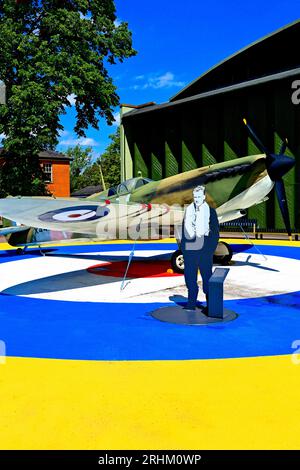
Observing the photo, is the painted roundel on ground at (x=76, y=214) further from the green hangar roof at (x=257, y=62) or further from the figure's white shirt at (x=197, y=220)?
the green hangar roof at (x=257, y=62)

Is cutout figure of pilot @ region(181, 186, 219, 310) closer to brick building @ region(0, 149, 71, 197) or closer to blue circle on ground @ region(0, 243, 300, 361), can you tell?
blue circle on ground @ region(0, 243, 300, 361)

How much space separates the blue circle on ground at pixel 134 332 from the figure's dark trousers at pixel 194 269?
80 centimetres

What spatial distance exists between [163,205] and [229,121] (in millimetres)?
22756

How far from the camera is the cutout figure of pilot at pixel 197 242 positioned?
7.23m

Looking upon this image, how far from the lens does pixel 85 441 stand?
10.3ft

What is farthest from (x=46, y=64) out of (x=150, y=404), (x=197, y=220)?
(x=150, y=404)

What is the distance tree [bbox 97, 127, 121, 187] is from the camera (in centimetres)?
7894

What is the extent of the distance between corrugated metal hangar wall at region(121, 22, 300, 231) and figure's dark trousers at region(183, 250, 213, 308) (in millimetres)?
22548

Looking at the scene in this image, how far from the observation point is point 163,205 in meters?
11.3

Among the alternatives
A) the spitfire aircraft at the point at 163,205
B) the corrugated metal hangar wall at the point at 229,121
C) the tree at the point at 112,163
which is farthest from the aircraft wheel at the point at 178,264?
the tree at the point at 112,163

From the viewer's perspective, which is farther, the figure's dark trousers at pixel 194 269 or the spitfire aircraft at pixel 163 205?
the spitfire aircraft at pixel 163 205

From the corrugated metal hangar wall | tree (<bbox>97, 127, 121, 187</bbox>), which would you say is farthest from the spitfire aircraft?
tree (<bbox>97, 127, 121, 187</bbox>)

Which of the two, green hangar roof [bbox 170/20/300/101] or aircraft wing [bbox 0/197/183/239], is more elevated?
green hangar roof [bbox 170/20/300/101]
